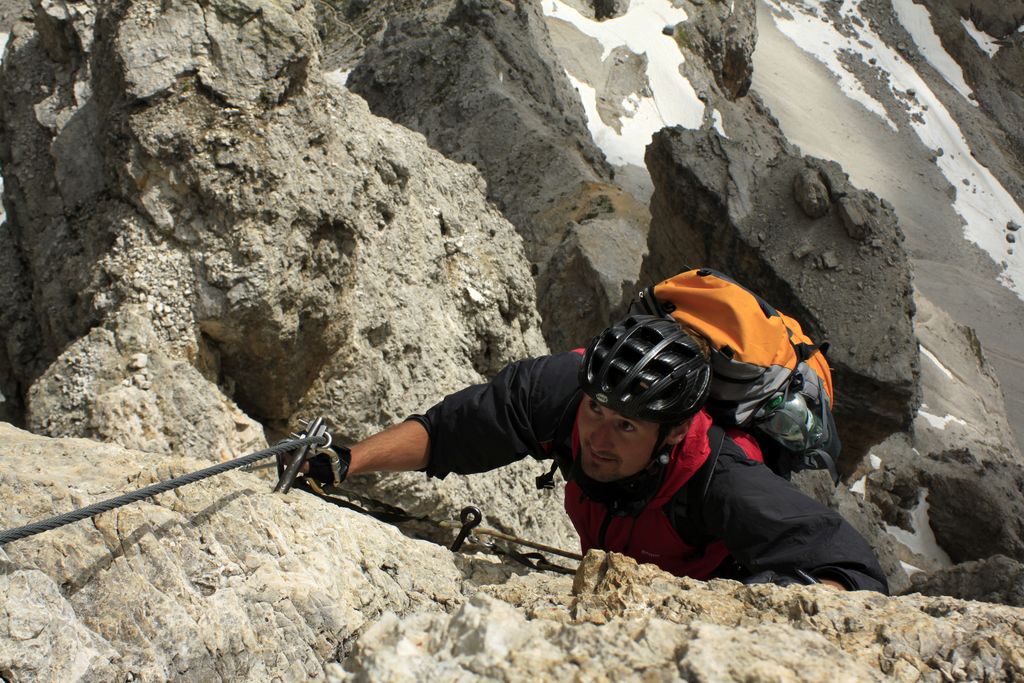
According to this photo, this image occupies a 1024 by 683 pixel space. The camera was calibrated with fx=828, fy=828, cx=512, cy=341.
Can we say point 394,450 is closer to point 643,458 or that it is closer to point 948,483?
point 643,458

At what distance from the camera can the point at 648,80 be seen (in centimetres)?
3142

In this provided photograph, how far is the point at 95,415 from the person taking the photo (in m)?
3.65

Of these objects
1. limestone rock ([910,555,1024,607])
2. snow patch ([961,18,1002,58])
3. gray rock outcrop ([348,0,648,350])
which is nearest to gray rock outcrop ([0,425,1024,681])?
limestone rock ([910,555,1024,607])

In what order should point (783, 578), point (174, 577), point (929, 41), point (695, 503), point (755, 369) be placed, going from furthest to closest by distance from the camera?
point (929, 41), point (755, 369), point (695, 503), point (783, 578), point (174, 577)

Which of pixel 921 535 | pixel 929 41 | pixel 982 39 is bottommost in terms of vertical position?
pixel 921 535

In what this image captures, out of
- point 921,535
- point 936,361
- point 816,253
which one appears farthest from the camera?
point 936,361

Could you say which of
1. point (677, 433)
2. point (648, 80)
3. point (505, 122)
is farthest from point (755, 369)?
point (648, 80)

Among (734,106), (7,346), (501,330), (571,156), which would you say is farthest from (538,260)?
(734,106)

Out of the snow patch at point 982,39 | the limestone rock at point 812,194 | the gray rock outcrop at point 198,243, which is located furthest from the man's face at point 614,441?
the snow patch at point 982,39

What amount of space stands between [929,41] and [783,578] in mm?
54387

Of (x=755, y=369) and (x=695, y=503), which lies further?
(x=755, y=369)

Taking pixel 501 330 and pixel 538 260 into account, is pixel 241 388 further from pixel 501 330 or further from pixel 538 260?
pixel 538 260

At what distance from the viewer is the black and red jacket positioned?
3.07 meters

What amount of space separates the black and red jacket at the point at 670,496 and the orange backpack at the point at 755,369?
19cm
